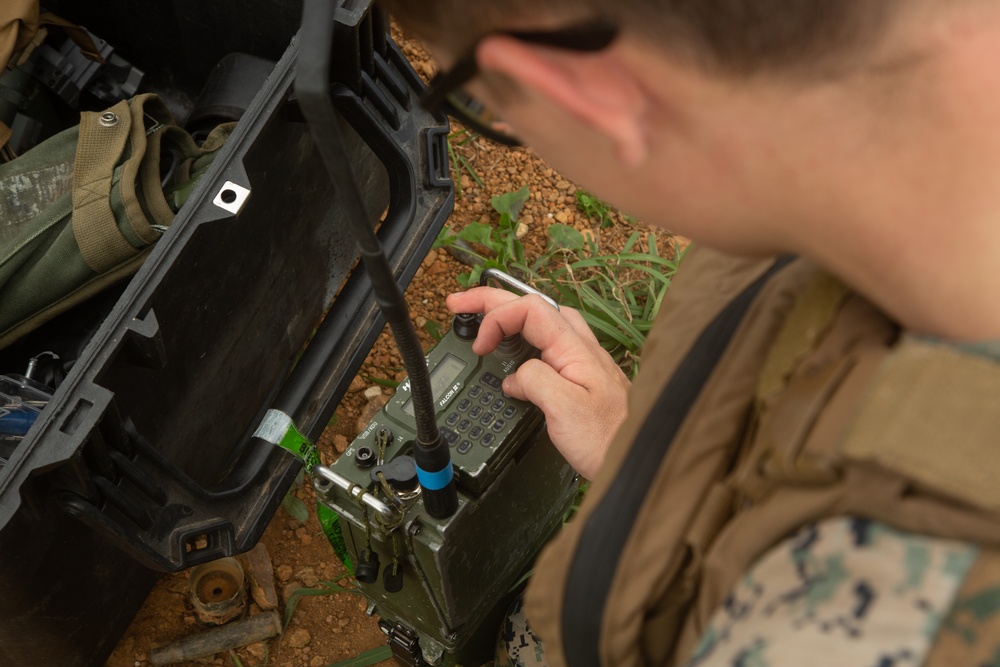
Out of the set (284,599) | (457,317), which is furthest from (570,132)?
(284,599)

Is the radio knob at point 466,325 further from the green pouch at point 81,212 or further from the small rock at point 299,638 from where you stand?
the small rock at point 299,638

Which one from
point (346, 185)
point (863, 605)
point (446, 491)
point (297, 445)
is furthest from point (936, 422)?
point (297, 445)

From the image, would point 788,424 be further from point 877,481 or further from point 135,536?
point 135,536

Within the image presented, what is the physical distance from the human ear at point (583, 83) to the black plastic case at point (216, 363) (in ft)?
3.24

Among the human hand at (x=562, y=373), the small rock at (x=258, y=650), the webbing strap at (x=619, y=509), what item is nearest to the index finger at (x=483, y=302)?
the human hand at (x=562, y=373)

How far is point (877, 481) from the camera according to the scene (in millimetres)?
709

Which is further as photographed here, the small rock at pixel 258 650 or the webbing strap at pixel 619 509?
the small rock at pixel 258 650

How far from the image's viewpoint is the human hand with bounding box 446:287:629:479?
56.6 inches

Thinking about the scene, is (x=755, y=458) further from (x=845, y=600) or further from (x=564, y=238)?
(x=564, y=238)

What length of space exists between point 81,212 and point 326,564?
1.01m

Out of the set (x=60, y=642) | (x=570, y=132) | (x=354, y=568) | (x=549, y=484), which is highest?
(x=570, y=132)

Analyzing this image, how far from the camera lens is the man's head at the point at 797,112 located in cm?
65

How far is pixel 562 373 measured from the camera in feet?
4.93

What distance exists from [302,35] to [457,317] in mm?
869
